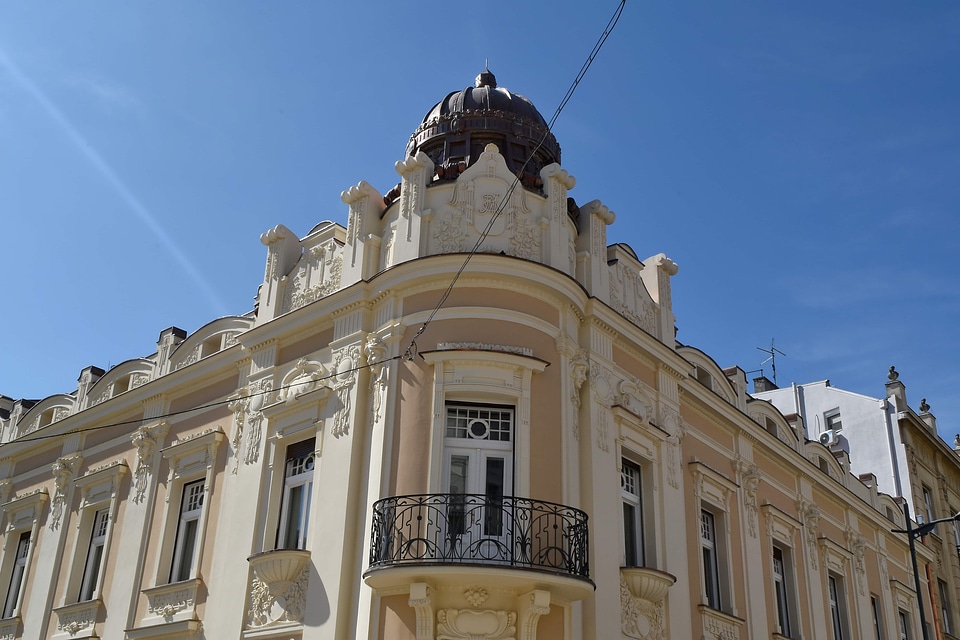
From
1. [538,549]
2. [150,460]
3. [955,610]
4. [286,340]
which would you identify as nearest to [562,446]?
[538,549]

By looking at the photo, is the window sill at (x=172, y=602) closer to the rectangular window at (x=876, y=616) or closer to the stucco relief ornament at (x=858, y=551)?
the stucco relief ornament at (x=858, y=551)

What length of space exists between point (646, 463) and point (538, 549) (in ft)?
13.3

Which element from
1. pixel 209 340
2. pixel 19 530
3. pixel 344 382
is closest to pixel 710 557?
pixel 344 382

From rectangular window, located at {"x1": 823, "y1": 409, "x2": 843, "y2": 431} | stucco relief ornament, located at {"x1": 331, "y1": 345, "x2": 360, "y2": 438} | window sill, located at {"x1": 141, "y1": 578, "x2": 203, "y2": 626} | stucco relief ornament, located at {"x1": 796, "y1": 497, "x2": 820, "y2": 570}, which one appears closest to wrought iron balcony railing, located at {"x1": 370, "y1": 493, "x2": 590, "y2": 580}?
stucco relief ornament, located at {"x1": 331, "y1": 345, "x2": 360, "y2": 438}

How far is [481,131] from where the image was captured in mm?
17922

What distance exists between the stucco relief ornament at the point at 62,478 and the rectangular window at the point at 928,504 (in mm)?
25190

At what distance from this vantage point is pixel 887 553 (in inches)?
1019

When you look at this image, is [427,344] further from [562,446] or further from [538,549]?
[538,549]

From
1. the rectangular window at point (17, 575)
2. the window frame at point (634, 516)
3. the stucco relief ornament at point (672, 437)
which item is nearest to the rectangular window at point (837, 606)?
the stucco relief ornament at point (672, 437)

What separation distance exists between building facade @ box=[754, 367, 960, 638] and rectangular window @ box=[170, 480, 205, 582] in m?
19.0

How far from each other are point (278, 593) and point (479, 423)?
12.8ft

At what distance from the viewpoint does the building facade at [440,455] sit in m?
13.2

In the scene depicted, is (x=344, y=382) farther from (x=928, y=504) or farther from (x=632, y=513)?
(x=928, y=504)

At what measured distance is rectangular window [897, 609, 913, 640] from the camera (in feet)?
83.0
